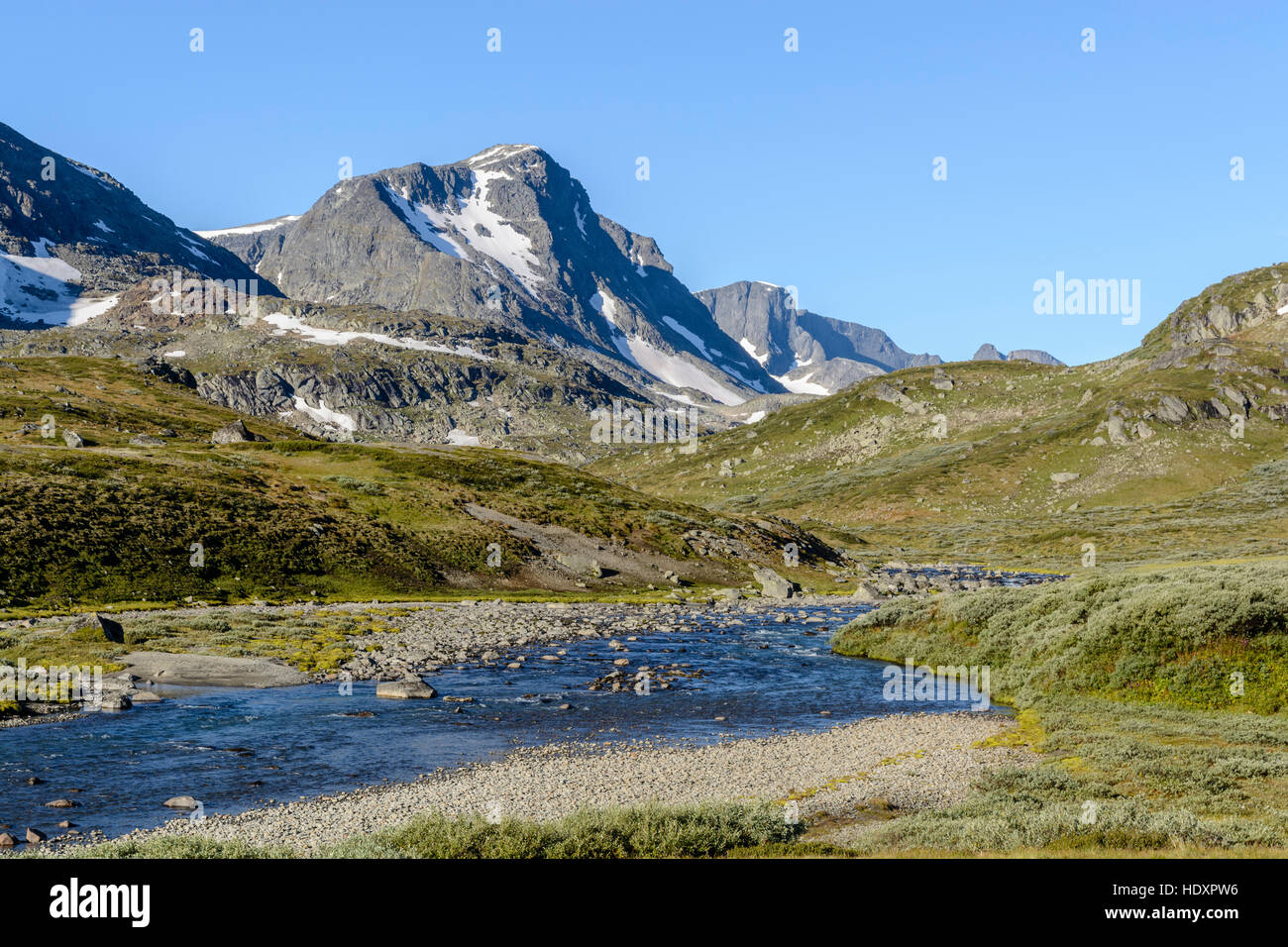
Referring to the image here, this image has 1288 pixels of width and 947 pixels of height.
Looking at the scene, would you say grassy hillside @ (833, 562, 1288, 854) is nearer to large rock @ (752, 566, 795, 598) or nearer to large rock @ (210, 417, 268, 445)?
large rock @ (752, 566, 795, 598)

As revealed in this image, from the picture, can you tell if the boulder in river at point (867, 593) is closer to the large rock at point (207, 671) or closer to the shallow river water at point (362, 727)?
the shallow river water at point (362, 727)

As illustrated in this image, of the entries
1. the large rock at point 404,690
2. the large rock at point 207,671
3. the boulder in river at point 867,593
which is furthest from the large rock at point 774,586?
the large rock at point 207,671

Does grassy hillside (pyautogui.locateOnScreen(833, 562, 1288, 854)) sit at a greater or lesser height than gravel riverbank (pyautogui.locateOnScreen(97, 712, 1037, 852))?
greater

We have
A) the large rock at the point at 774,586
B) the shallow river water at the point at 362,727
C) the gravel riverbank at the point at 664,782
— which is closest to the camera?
the gravel riverbank at the point at 664,782

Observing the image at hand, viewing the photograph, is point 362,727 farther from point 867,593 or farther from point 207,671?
point 867,593

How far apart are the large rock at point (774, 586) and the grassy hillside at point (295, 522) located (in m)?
5.25

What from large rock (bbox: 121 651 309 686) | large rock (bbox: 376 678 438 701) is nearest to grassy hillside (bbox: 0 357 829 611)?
large rock (bbox: 121 651 309 686)

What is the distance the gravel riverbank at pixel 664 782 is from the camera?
73.5 feet

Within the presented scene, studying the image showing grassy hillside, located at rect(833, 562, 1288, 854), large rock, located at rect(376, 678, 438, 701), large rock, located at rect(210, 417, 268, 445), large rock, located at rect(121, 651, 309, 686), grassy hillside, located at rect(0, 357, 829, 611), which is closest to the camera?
grassy hillside, located at rect(833, 562, 1288, 854)

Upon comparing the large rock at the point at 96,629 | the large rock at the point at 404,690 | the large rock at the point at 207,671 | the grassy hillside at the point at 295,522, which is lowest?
the large rock at the point at 404,690

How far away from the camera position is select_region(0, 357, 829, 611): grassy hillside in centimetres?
6606

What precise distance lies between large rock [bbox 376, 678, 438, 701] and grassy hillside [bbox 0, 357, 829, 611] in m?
32.3
